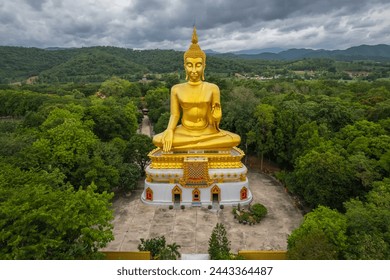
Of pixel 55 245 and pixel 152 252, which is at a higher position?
pixel 55 245

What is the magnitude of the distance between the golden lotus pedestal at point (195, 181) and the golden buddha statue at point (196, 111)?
0.74m

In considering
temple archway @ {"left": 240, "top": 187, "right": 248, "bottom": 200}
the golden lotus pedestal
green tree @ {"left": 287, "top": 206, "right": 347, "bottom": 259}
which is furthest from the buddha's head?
green tree @ {"left": 287, "top": 206, "right": 347, "bottom": 259}

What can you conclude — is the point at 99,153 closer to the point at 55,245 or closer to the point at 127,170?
the point at 127,170

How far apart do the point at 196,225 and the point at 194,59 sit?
10.4m

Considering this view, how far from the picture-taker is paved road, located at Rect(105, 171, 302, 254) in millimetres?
16109

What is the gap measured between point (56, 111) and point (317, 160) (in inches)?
880

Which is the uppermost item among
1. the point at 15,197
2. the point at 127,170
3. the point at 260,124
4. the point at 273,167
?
the point at 15,197

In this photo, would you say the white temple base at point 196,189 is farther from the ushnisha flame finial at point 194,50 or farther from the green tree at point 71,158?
the ushnisha flame finial at point 194,50

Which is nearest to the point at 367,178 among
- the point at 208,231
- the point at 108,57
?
the point at 208,231

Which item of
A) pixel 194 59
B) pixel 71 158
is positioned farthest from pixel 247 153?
pixel 71 158

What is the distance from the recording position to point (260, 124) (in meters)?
26.6

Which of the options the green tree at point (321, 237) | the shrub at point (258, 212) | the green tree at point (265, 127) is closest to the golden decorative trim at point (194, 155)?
the shrub at point (258, 212)

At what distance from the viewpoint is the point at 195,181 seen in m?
20.3

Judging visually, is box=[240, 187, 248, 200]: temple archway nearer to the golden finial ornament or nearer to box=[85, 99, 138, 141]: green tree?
the golden finial ornament
